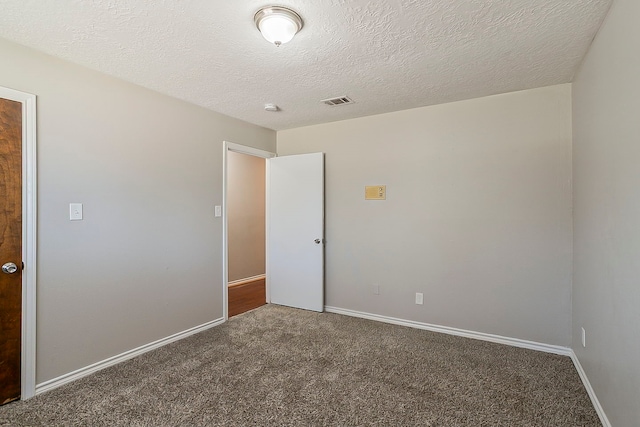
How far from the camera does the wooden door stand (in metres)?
2.02

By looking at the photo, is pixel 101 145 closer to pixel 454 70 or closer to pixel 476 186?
pixel 454 70

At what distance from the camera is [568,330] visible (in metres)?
2.74

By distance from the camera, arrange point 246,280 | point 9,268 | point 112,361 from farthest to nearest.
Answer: point 246,280
point 112,361
point 9,268

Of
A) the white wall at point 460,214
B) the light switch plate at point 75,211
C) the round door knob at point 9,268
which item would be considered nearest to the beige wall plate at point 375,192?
the white wall at point 460,214

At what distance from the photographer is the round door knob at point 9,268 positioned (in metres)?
2.03

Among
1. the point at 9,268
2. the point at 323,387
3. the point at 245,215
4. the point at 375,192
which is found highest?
the point at 375,192

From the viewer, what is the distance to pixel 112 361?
2584 mm

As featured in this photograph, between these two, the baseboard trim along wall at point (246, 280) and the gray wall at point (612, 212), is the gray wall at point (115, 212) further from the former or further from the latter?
the gray wall at point (612, 212)

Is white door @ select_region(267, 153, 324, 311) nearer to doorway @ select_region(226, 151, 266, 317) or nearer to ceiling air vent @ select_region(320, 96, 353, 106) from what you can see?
ceiling air vent @ select_region(320, 96, 353, 106)

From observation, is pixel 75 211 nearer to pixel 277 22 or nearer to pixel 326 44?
pixel 277 22

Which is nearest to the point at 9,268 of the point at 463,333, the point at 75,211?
the point at 75,211

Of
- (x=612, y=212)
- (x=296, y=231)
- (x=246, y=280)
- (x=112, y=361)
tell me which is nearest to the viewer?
(x=612, y=212)

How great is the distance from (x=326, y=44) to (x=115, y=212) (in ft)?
7.07

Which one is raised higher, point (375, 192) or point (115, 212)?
point (375, 192)
